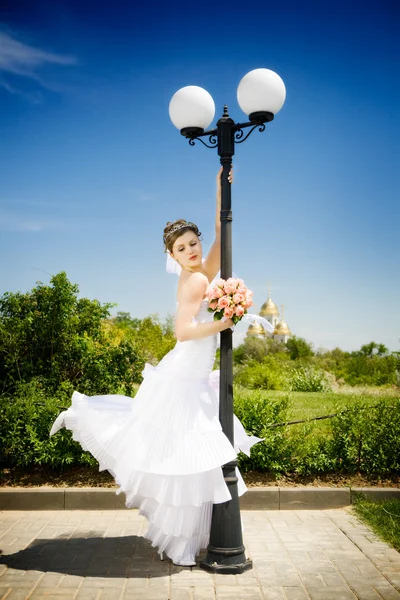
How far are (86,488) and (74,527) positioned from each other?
587 mm

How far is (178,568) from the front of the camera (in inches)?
173

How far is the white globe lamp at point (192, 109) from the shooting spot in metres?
4.60

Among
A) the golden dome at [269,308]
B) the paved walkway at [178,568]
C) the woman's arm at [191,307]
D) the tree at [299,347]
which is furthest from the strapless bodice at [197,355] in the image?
the golden dome at [269,308]

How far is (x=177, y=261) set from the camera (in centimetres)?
484

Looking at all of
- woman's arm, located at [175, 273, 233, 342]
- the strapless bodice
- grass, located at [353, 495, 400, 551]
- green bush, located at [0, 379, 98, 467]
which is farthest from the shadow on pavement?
grass, located at [353, 495, 400, 551]

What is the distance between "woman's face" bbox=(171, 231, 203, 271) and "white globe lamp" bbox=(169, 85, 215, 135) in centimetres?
88

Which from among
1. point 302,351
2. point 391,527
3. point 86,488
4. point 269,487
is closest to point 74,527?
point 86,488

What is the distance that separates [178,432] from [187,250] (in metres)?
1.45

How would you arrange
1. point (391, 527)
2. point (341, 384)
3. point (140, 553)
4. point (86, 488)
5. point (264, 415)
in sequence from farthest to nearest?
point (341, 384), point (264, 415), point (86, 488), point (391, 527), point (140, 553)

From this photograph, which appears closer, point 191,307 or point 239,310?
point 239,310

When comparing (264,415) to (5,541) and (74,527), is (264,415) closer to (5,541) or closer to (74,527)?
(74,527)

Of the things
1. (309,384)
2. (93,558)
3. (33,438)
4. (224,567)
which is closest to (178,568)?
(224,567)

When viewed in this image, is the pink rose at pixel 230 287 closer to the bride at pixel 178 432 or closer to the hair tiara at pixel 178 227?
the bride at pixel 178 432

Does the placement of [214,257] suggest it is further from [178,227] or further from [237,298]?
[237,298]
